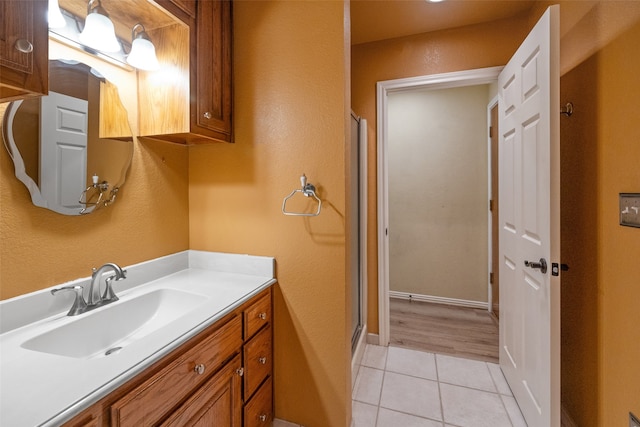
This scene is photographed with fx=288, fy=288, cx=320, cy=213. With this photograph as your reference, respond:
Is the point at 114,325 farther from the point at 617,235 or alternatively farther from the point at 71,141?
the point at 617,235

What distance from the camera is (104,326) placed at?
3.62 feet

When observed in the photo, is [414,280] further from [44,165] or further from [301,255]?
[44,165]

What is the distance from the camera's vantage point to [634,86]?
1051 millimetres

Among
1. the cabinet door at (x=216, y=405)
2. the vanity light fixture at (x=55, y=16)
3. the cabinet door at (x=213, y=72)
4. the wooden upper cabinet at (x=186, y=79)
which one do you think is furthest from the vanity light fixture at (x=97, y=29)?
the cabinet door at (x=216, y=405)

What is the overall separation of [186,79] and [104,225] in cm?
75

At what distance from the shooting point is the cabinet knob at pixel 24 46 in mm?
698

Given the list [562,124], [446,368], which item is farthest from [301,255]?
[562,124]

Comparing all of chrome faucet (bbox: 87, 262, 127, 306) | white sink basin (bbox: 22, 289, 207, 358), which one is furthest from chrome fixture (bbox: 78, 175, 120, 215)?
white sink basin (bbox: 22, 289, 207, 358)

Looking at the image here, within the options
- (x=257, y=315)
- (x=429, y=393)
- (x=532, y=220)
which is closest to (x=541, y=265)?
(x=532, y=220)

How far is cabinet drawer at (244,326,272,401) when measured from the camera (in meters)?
1.27

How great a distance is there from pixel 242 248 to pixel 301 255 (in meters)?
0.35

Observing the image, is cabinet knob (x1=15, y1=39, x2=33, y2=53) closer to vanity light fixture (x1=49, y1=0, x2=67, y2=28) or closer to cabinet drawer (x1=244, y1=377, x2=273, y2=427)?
vanity light fixture (x1=49, y1=0, x2=67, y2=28)

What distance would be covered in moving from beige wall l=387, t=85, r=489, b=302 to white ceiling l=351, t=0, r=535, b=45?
0.98 meters

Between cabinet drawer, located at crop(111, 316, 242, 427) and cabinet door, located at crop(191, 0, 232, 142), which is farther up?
cabinet door, located at crop(191, 0, 232, 142)
